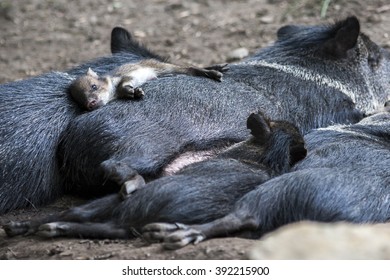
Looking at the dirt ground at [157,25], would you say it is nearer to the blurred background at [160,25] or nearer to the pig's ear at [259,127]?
the blurred background at [160,25]

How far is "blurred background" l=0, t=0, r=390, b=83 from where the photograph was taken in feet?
28.0

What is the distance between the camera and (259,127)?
5234 millimetres

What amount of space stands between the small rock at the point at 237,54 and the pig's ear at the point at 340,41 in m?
1.89

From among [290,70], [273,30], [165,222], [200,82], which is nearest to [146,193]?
[165,222]

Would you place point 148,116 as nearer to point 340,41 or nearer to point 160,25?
point 340,41

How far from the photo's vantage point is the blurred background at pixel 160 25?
853 centimetres

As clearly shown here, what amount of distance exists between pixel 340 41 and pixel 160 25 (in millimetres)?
3290

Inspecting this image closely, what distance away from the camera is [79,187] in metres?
5.43

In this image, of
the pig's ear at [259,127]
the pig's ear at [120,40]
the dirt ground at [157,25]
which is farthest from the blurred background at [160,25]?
the pig's ear at [259,127]

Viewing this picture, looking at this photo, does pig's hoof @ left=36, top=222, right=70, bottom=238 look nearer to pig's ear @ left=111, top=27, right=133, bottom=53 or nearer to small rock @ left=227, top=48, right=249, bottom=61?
pig's ear @ left=111, top=27, right=133, bottom=53

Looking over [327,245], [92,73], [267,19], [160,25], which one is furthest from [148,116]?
[160,25]

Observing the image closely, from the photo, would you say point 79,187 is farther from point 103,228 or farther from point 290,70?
point 290,70
